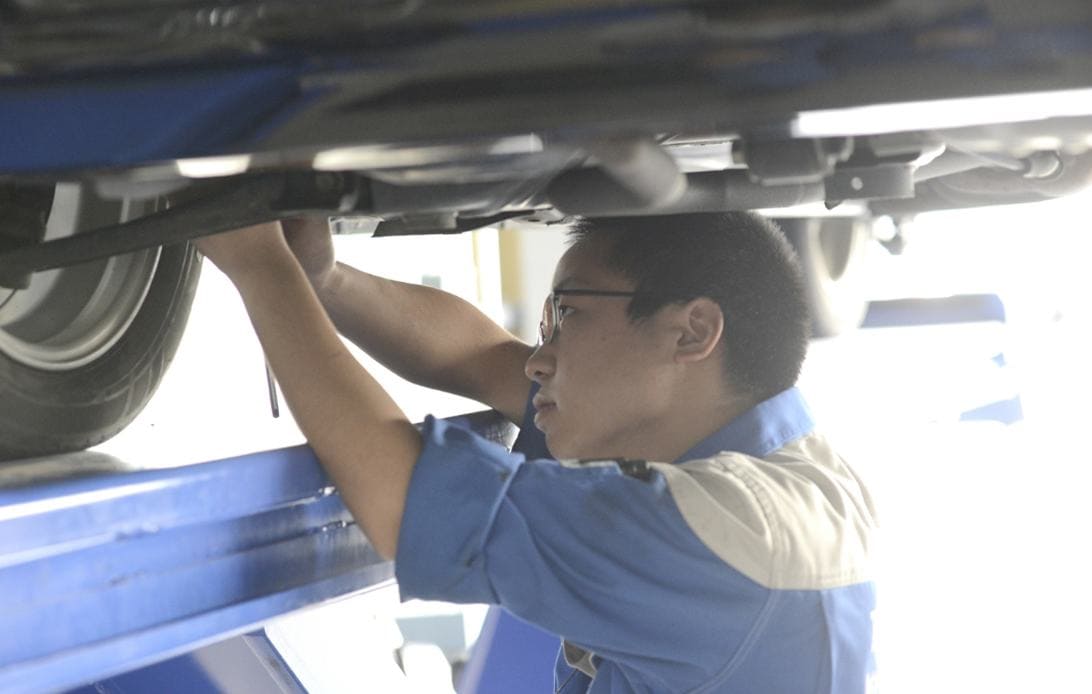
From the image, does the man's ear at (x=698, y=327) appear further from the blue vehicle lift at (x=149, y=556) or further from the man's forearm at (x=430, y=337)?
the blue vehicle lift at (x=149, y=556)

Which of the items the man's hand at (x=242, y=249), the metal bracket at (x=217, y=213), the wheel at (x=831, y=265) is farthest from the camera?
the wheel at (x=831, y=265)

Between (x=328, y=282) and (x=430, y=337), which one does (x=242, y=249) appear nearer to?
(x=328, y=282)

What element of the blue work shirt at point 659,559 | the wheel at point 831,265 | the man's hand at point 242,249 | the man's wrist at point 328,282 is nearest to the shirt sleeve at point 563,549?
the blue work shirt at point 659,559

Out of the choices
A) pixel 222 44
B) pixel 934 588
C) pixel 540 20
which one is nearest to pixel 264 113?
pixel 222 44

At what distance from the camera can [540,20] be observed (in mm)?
719

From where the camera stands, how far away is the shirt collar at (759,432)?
1.33 m

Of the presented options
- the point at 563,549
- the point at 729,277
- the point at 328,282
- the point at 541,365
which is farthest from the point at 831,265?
the point at 563,549

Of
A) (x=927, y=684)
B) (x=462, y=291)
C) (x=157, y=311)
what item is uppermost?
(x=157, y=311)

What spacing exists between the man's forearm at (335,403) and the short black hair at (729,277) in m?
0.36

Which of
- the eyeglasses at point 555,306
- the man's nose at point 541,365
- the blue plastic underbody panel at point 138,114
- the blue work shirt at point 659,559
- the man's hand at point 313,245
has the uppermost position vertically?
the blue plastic underbody panel at point 138,114

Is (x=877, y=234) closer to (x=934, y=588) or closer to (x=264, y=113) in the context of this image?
(x=264, y=113)

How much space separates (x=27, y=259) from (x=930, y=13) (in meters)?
0.66

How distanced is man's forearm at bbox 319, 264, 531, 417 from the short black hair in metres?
0.21

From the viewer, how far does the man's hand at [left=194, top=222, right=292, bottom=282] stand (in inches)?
42.9
